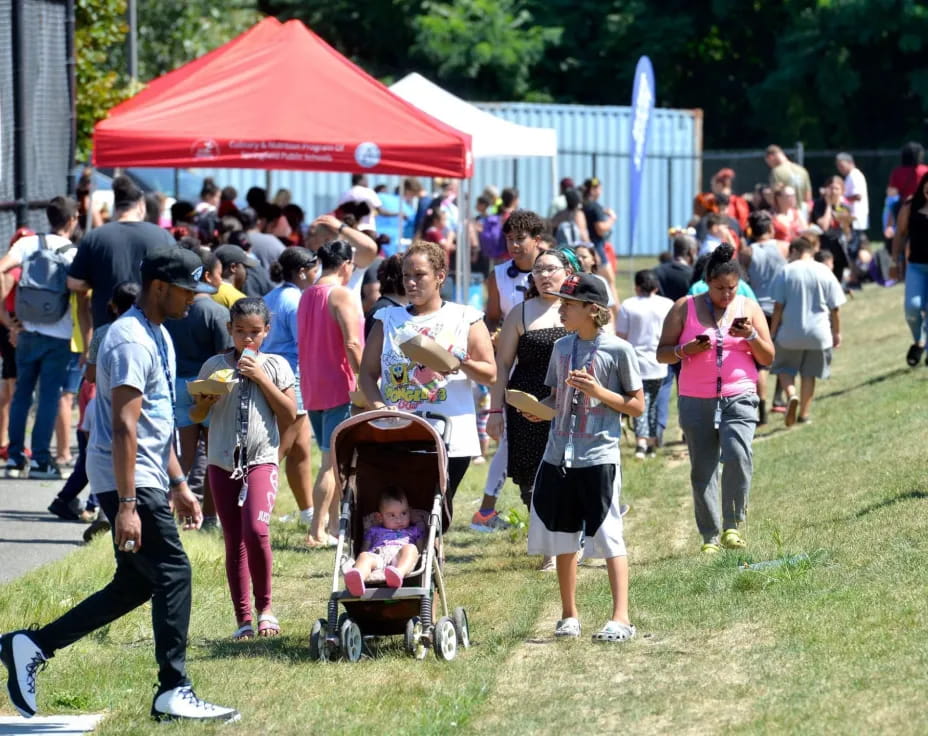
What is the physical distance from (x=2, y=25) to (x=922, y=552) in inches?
431

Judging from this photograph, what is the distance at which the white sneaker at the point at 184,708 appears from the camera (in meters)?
6.34

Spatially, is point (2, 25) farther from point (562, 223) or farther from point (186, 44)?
point (186, 44)

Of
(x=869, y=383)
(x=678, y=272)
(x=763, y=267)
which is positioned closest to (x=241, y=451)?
(x=678, y=272)

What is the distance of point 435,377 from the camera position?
8.31 meters

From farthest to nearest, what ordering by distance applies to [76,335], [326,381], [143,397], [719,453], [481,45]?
[481,45] → [76,335] → [326,381] → [719,453] → [143,397]

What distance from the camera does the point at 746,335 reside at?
29.8ft

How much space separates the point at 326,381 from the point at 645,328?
4167 mm

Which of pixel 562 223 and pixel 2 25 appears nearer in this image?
pixel 2 25

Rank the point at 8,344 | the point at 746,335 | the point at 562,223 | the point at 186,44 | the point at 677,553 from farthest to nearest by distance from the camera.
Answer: the point at 186,44
the point at 562,223
the point at 8,344
the point at 677,553
the point at 746,335

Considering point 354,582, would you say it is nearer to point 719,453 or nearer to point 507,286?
point 719,453

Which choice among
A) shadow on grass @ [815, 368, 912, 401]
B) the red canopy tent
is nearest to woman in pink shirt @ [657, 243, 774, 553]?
the red canopy tent

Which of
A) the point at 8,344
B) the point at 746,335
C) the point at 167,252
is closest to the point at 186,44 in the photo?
the point at 8,344

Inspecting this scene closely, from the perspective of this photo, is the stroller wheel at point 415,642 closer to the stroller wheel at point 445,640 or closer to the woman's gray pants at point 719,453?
the stroller wheel at point 445,640

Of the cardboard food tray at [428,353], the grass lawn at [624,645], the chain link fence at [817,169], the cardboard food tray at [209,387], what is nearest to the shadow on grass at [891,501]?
the grass lawn at [624,645]
